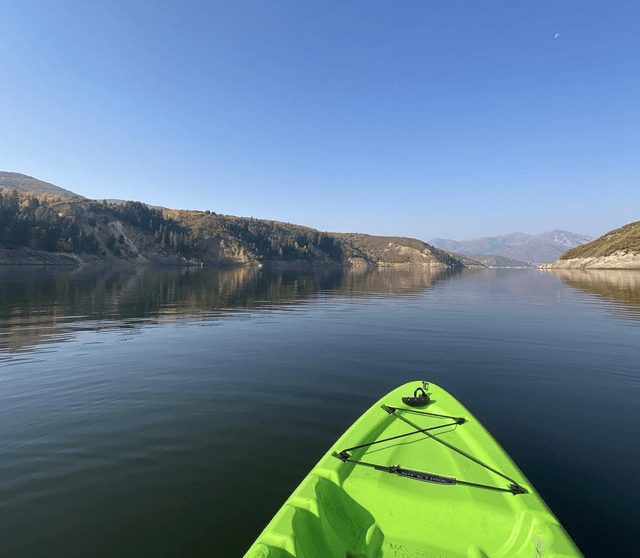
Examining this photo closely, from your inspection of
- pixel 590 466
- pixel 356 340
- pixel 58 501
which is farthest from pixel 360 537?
pixel 356 340

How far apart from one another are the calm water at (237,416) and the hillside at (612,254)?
449 ft

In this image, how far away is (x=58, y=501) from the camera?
5.87 m

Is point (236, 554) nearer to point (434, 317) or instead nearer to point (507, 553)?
point (507, 553)

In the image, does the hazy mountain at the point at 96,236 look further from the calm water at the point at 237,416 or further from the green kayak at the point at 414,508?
the green kayak at the point at 414,508

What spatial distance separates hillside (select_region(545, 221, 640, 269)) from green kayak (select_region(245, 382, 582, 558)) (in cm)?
15449

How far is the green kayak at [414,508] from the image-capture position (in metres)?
4.15

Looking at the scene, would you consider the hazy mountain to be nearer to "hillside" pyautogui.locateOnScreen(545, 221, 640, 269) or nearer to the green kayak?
the green kayak

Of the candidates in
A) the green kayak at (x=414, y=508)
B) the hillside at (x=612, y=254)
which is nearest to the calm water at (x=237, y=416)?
the green kayak at (x=414, y=508)

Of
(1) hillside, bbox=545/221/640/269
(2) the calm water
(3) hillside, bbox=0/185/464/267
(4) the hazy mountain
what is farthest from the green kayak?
(1) hillside, bbox=545/221/640/269

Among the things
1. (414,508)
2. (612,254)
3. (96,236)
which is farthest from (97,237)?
(612,254)

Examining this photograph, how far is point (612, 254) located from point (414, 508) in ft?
554

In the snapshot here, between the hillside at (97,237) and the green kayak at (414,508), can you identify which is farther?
the hillside at (97,237)

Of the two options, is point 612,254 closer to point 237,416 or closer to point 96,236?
point 237,416

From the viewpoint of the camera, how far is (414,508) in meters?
5.00
